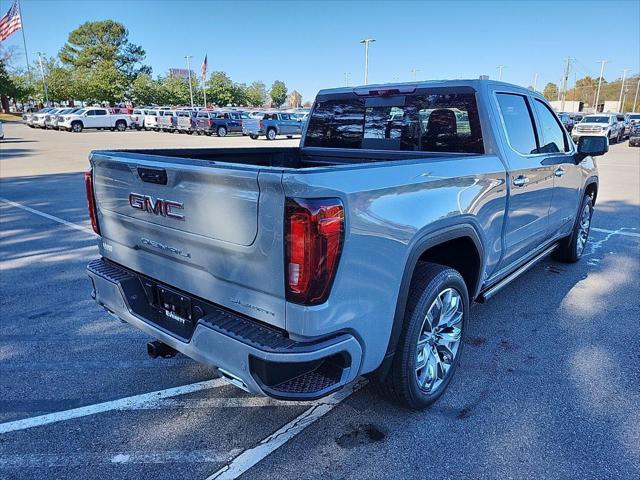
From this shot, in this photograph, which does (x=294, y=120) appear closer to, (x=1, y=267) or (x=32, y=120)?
(x=32, y=120)

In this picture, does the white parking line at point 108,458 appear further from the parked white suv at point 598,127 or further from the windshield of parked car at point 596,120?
the windshield of parked car at point 596,120

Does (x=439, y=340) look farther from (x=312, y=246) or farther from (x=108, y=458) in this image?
(x=108, y=458)

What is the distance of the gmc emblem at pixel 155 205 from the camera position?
2.42m

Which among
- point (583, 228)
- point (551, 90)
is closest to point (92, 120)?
point (583, 228)

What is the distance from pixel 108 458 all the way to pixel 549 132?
437 centimetres

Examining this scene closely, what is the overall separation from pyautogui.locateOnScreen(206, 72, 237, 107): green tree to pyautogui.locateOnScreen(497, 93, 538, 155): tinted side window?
87.7 m

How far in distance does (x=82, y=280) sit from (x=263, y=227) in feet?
12.5

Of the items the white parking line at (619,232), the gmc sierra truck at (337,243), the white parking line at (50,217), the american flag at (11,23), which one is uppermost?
the american flag at (11,23)

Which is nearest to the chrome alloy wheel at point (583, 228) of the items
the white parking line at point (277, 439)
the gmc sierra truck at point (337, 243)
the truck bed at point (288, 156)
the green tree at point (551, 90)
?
the gmc sierra truck at point (337, 243)

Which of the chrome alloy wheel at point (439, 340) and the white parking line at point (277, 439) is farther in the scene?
the chrome alloy wheel at point (439, 340)

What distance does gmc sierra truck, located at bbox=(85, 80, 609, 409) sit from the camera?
205 centimetres

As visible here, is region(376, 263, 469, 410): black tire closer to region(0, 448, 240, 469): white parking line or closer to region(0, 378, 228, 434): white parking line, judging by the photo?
region(0, 448, 240, 469): white parking line

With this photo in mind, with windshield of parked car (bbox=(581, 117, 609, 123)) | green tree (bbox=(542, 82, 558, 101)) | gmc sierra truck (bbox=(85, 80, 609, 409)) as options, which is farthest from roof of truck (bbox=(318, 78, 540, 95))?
green tree (bbox=(542, 82, 558, 101))

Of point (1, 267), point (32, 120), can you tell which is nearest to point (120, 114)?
point (32, 120)
